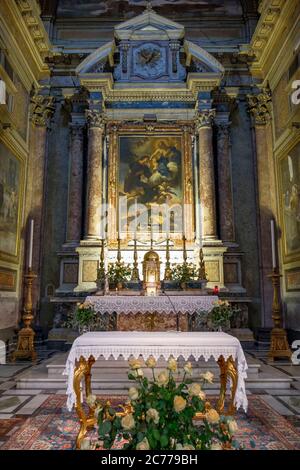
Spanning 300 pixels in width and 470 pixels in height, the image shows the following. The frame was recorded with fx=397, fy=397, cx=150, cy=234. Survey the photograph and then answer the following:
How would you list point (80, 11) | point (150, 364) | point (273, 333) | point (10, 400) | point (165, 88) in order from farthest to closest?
point (80, 11) → point (165, 88) → point (273, 333) → point (10, 400) → point (150, 364)

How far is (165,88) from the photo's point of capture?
10719mm

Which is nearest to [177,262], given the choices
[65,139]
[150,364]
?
[65,139]

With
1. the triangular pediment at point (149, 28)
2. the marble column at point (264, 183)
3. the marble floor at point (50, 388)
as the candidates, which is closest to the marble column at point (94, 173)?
the triangular pediment at point (149, 28)

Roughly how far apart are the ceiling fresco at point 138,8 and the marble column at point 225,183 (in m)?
3.76

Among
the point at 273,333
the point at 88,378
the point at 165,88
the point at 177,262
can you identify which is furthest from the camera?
the point at 165,88

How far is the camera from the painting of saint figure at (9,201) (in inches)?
350

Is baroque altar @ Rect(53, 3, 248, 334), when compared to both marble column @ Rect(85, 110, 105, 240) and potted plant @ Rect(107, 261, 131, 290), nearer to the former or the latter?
marble column @ Rect(85, 110, 105, 240)

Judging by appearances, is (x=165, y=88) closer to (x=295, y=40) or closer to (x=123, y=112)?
(x=123, y=112)

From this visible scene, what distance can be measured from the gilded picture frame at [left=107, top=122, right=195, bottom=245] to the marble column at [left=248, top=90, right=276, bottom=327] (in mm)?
1812

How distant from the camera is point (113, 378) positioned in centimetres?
610

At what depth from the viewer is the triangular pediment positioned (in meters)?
10.9

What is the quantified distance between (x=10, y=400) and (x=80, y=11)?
10964 mm

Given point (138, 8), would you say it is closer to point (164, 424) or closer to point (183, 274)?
point (183, 274)

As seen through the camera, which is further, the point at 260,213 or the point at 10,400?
the point at 260,213
